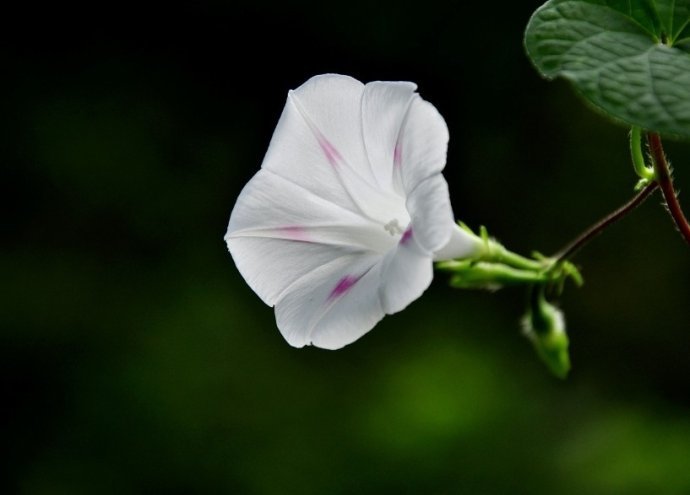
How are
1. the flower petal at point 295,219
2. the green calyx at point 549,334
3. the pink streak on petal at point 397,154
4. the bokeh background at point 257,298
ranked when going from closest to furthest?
the pink streak on petal at point 397,154
the flower petal at point 295,219
the green calyx at point 549,334
the bokeh background at point 257,298

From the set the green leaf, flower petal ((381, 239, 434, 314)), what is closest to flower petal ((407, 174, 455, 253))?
flower petal ((381, 239, 434, 314))

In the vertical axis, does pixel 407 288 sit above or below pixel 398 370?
above

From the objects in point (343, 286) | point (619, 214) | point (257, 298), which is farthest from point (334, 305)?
point (257, 298)

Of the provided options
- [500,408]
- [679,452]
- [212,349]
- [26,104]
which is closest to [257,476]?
[212,349]

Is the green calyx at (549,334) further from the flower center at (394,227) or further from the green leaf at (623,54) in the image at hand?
the green leaf at (623,54)

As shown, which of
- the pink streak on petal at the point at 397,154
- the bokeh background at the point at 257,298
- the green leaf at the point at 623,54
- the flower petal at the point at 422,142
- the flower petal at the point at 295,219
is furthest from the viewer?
the bokeh background at the point at 257,298

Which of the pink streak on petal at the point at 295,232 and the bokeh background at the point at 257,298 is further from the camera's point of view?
the bokeh background at the point at 257,298

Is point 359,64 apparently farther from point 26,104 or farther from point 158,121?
point 26,104

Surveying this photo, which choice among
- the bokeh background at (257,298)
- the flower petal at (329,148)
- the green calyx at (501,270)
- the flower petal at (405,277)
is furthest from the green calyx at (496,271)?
the bokeh background at (257,298)

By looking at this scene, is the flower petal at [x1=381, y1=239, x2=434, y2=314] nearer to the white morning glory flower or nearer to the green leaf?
the white morning glory flower
